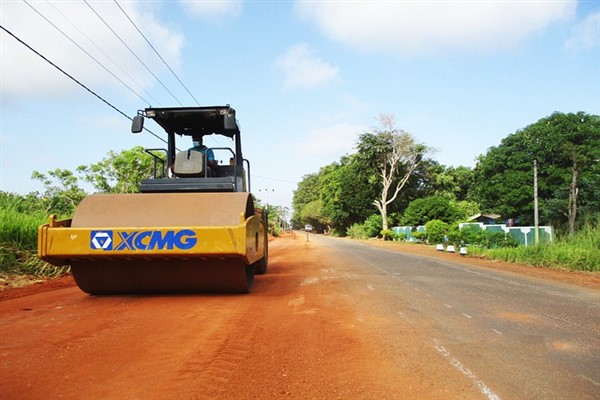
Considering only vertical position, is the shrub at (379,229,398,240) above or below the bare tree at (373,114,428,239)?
below

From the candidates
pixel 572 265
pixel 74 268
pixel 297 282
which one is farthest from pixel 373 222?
pixel 74 268

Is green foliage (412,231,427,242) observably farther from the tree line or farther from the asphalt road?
the asphalt road

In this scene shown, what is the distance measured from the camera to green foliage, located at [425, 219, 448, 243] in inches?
1215

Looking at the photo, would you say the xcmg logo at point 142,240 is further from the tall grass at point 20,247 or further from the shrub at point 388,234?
the shrub at point 388,234

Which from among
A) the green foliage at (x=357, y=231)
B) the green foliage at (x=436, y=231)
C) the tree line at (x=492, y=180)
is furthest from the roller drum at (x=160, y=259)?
the green foliage at (x=357, y=231)

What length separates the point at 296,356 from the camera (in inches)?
157

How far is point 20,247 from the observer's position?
30.0 feet

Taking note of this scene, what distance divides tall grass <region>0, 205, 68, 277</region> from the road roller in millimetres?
3210

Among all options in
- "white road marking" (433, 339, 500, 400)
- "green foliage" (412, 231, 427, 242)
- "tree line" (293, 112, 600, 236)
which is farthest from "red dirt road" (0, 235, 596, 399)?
"green foliage" (412, 231, 427, 242)

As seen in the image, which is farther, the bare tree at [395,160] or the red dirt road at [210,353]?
the bare tree at [395,160]

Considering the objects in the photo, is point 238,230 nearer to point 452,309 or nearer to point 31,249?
point 452,309

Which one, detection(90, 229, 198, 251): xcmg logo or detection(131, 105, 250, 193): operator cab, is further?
detection(131, 105, 250, 193): operator cab

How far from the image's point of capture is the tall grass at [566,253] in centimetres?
1373

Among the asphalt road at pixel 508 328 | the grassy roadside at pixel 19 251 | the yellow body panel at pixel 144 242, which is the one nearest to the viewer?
the asphalt road at pixel 508 328
